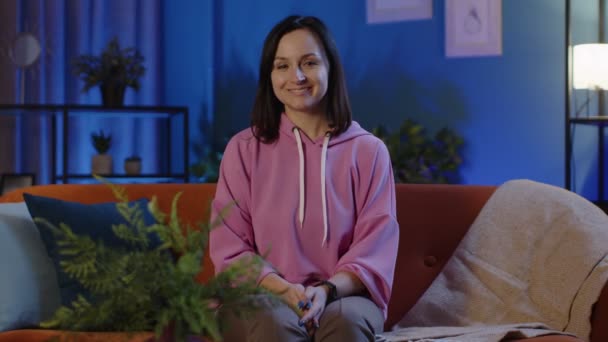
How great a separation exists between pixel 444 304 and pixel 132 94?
2.79 metres

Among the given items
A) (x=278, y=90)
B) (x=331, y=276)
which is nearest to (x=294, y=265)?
(x=331, y=276)

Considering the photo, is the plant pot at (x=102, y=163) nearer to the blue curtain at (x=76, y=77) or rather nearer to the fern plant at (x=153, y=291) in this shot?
the blue curtain at (x=76, y=77)

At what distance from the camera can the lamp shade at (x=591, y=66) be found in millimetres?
3564

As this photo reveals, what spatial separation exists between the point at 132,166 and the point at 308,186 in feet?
7.72

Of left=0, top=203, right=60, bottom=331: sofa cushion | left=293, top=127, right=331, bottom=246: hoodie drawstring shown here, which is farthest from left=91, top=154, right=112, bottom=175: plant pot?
left=293, top=127, right=331, bottom=246: hoodie drawstring

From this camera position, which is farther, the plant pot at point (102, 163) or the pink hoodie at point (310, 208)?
the plant pot at point (102, 163)

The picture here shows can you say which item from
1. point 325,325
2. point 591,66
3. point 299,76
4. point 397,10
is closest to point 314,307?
point 325,325

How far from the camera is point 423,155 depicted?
4066mm

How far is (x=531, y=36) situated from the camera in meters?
4.03

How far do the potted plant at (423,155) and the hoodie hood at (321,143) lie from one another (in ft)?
6.05

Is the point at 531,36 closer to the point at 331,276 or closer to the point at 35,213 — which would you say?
the point at 331,276

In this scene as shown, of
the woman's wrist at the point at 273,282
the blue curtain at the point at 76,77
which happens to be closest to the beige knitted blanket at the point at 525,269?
the woman's wrist at the point at 273,282

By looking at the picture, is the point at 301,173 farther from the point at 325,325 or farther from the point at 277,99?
the point at 325,325

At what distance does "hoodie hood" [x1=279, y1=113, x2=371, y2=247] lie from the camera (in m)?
2.05
